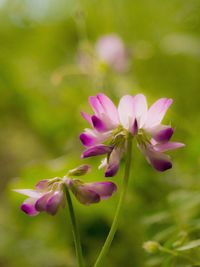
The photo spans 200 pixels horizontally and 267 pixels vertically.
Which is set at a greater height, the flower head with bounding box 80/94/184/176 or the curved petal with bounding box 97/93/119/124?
the curved petal with bounding box 97/93/119/124

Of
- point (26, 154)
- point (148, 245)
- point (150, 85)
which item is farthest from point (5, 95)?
point (148, 245)

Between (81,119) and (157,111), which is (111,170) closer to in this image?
(157,111)

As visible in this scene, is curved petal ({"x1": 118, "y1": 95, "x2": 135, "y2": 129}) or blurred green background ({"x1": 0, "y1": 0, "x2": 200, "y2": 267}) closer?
curved petal ({"x1": 118, "y1": 95, "x2": 135, "y2": 129})

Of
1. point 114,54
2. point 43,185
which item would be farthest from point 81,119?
point 43,185

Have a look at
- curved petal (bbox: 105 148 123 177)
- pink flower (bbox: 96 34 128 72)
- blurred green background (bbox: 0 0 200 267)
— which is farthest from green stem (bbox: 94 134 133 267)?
pink flower (bbox: 96 34 128 72)

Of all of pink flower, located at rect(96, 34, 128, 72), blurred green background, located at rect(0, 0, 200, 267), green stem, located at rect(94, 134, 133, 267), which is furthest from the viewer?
pink flower, located at rect(96, 34, 128, 72)

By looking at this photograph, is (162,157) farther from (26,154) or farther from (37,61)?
(37,61)

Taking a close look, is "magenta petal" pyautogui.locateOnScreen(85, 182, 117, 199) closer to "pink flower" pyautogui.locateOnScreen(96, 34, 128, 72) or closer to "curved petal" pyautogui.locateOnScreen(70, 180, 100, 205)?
"curved petal" pyautogui.locateOnScreen(70, 180, 100, 205)
